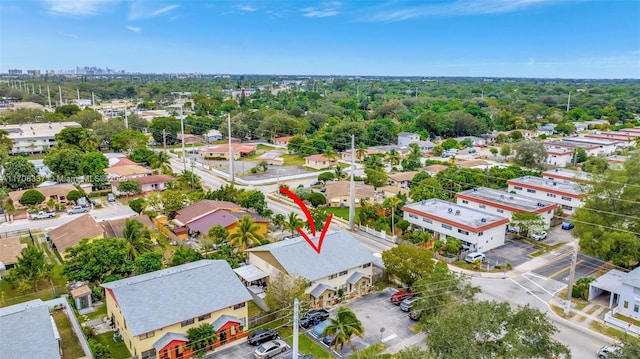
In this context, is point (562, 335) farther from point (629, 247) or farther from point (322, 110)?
point (322, 110)

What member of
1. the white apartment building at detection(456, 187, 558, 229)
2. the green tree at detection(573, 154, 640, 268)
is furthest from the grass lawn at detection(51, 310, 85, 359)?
the white apartment building at detection(456, 187, 558, 229)

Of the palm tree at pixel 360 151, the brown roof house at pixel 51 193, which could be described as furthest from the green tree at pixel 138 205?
the palm tree at pixel 360 151

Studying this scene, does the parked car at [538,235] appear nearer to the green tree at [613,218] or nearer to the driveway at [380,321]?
the green tree at [613,218]

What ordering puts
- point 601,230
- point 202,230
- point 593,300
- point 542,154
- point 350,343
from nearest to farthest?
point 350,343 < point 593,300 < point 601,230 < point 202,230 < point 542,154

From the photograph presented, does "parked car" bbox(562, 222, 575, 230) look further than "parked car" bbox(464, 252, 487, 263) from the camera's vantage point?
Yes

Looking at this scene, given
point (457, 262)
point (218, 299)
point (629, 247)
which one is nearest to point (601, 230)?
point (629, 247)

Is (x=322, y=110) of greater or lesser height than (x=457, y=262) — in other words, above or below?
above

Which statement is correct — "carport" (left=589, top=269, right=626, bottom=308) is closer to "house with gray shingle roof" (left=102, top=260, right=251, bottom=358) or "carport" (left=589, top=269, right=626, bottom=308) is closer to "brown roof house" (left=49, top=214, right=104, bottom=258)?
"house with gray shingle roof" (left=102, top=260, right=251, bottom=358)
